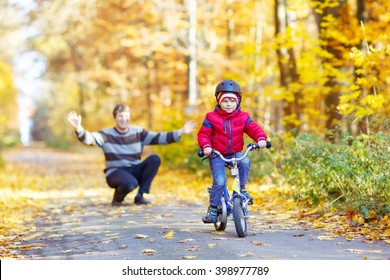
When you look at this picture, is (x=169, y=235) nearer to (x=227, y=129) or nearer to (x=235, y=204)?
(x=235, y=204)

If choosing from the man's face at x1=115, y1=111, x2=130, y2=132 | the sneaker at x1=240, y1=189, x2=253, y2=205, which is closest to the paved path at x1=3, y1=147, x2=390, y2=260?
the sneaker at x1=240, y1=189, x2=253, y2=205

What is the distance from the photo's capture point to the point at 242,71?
99.0 feet

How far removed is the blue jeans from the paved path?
A: 429 millimetres

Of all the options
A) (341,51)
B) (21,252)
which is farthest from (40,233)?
(341,51)

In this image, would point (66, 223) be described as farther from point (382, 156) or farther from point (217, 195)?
point (382, 156)

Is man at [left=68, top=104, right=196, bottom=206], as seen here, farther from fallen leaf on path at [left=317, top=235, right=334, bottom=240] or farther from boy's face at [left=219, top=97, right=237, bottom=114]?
fallen leaf on path at [left=317, top=235, right=334, bottom=240]

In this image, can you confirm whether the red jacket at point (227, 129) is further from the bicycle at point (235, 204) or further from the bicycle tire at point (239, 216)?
the bicycle tire at point (239, 216)

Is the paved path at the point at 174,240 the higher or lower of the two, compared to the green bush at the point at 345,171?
lower

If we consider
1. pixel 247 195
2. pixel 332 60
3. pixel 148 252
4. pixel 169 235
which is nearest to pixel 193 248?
pixel 148 252

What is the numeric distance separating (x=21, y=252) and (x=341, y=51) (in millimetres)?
9783

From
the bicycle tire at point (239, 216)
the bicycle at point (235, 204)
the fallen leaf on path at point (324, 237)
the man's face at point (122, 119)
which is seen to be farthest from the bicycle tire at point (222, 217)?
the man's face at point (122, 119)

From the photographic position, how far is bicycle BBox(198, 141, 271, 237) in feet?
24.9

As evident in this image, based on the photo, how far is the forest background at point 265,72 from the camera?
31.4 feet
